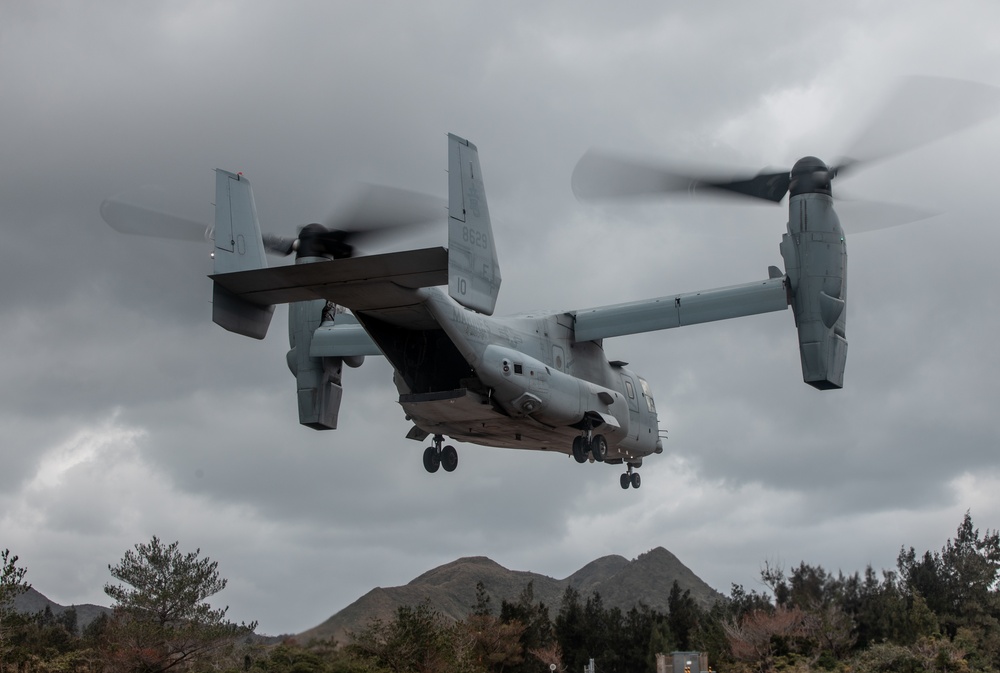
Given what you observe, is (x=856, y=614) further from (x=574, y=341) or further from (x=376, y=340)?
(x=376, y=340)

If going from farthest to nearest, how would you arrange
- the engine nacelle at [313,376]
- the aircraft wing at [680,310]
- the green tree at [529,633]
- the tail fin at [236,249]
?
the green tree at [529,633]
the engine nacelle at [313,376]
the aircraft wing at [680,310]
the tail fin at [236,249]

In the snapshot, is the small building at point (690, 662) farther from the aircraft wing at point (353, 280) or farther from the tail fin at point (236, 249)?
the tail fin at point (236, 249)

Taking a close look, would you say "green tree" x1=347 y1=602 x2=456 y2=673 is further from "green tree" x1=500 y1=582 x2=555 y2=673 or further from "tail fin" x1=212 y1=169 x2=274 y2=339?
"green tree" x1=500 y1=582 x2=555 y2=673

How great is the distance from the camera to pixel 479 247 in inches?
756

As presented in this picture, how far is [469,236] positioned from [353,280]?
2.10m

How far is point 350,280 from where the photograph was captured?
18625mm

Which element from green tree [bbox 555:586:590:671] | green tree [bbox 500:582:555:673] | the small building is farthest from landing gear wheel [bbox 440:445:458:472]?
green tree [bbox 555:586:590:671]

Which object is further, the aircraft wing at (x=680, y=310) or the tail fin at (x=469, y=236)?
the aircraft wing at (x=680, y=310)

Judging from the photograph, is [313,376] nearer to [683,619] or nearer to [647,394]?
[647,394]

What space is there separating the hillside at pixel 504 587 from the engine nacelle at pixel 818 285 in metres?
10.6

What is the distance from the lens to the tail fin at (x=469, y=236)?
18656mm

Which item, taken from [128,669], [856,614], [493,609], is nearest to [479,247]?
[128,669]

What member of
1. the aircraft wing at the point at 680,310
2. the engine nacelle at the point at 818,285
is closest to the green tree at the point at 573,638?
the aircraft wing at the point at 680,310

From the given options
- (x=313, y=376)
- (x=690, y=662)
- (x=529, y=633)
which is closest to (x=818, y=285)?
(x=313, y=376)
